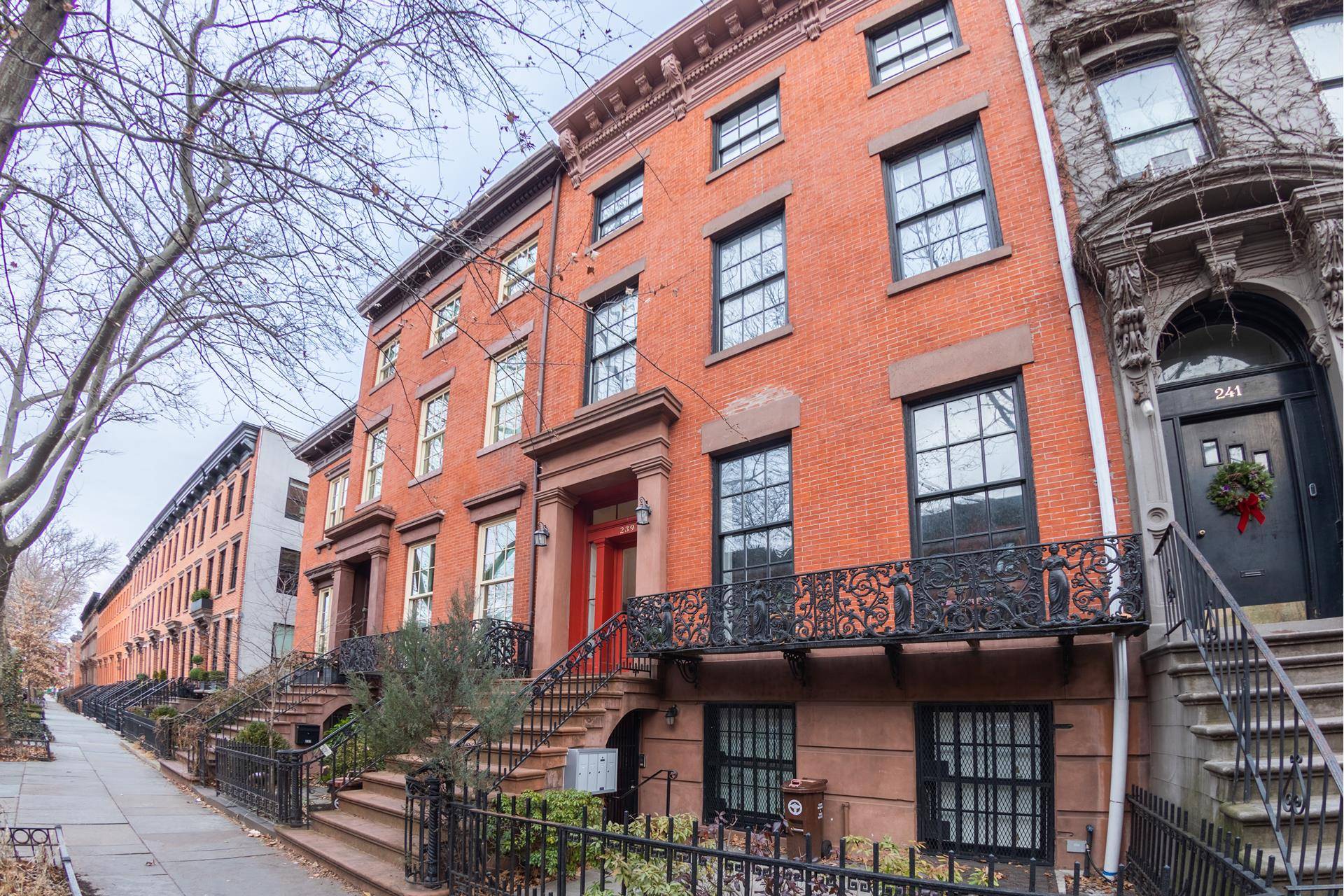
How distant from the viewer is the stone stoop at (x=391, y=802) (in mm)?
7926

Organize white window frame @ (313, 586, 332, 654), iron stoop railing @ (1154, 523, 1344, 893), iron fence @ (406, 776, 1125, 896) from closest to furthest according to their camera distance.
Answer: iron stoop railing @ (1154, 523, 1344, 893), iron fence @ (406, 776, 1125, 896), white window frame @ (313, 586, 332, 654)

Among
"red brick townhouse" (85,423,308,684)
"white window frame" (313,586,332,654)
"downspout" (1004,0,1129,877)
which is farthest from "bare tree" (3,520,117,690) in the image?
"downspout" (1004,0,1129,877)

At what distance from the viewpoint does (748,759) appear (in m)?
9.59

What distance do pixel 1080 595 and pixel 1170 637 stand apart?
0.77 m

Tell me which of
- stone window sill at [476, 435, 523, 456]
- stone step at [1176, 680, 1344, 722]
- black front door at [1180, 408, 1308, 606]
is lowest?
stone step at [1176, 680, 1344, 722]

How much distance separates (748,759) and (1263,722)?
5.52m

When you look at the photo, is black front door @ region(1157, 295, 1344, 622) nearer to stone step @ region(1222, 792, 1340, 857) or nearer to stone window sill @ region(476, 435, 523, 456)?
stone step @ region(1222, 792, 1340, 857)

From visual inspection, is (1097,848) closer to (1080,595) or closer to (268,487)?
(1080,595)

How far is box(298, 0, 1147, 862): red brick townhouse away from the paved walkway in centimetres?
279

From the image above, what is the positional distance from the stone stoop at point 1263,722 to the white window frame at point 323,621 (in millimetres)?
19326

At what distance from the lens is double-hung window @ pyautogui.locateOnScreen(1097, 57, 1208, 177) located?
8.63 metres

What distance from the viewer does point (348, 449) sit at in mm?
22016

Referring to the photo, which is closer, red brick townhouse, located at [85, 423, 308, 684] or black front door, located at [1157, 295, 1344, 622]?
black front door, located at [1157, 295, 1344, 622]

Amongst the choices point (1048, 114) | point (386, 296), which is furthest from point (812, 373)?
point (386, 296)
